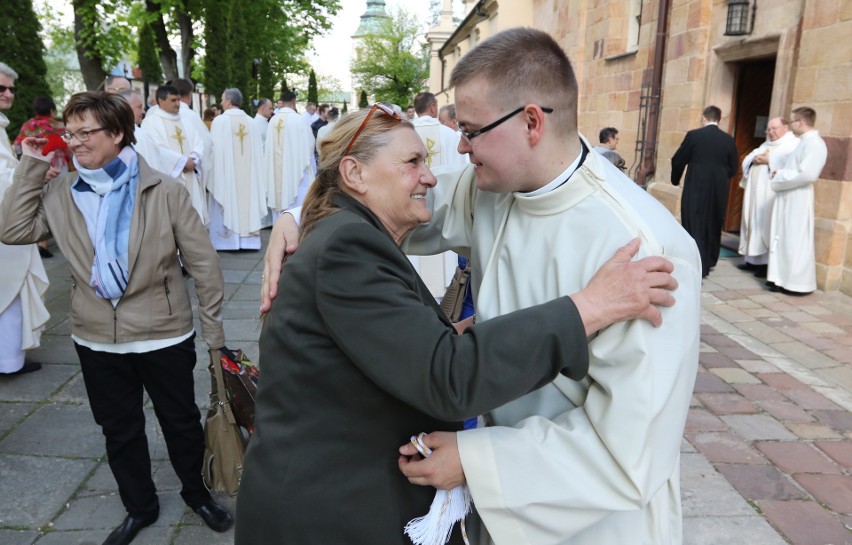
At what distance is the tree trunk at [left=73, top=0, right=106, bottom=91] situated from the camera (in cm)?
1331

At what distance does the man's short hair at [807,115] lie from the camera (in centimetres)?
753

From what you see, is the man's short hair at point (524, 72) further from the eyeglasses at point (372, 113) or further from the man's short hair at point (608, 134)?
the man's short hair at point (608, 134)

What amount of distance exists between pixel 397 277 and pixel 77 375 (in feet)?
14.6

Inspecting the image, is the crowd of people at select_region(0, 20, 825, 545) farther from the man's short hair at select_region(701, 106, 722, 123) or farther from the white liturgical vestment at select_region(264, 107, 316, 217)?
the white liturgical vestment at select_region(264, 107, 316, 217)

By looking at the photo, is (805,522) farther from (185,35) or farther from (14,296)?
(185,35)

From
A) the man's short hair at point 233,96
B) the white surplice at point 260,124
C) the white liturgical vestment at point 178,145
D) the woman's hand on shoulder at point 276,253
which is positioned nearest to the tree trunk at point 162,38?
the white surplice at point 260,124

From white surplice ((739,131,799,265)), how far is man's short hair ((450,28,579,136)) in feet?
26.0

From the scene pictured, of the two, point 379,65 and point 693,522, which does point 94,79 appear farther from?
point 379,65

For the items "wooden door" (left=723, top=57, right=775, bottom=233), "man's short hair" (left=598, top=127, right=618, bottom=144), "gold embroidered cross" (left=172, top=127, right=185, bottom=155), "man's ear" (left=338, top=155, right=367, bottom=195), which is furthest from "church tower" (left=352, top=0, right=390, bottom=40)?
"man's ear" (left=338, top=155, right=367, bottom=195)

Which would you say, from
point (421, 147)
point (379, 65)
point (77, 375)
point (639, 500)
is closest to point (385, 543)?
point (639, 500)

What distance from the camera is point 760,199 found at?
885 centimetres

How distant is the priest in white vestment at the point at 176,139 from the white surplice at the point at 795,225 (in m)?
6.54

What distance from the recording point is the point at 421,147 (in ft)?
5.42

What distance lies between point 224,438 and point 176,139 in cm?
535
